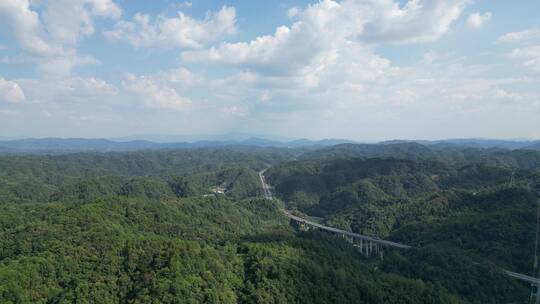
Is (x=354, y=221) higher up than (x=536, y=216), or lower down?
lower down

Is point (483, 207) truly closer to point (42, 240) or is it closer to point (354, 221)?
point (354, 221)

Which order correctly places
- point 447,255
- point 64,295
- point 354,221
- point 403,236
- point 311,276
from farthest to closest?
point 354,221
point 403,236
point 447,255
point 311,276
point 64,295

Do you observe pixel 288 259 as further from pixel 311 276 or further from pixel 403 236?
pixel 403 236

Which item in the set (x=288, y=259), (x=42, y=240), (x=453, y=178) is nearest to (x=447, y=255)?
(x=288, y=259)

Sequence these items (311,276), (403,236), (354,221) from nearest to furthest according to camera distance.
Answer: (311,276), (403,236), (354,221)

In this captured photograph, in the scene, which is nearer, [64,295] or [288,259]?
[64,295]

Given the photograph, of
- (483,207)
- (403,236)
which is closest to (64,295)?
(403,236)

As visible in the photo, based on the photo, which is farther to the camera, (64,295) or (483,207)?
(483,207)

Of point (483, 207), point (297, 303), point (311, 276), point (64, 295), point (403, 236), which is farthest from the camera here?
point (483, 207)

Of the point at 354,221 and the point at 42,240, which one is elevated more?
the point at 42,240
